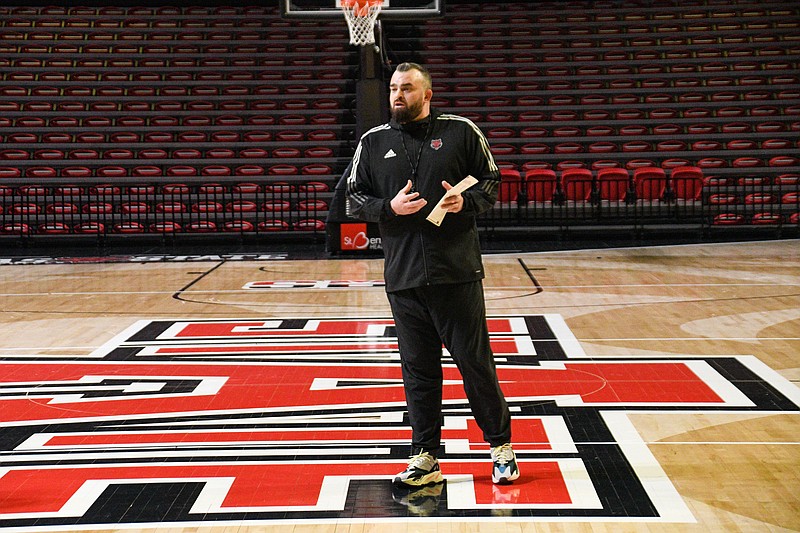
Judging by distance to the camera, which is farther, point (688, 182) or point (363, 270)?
point (688, 182)

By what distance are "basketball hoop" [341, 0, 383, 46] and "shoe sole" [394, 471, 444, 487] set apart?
8.20m

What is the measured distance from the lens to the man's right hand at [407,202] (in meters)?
3.59

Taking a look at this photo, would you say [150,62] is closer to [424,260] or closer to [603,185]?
[603,185]

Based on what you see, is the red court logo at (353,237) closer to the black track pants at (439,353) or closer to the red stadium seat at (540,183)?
the red stadium seat at (540,183)

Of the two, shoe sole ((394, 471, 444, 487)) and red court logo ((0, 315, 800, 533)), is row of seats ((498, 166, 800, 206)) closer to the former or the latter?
red court logo ((0, 315, 800, 533))

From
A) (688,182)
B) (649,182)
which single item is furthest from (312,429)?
(688,182)

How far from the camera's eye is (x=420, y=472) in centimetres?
378

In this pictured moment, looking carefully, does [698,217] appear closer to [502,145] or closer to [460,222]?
[502,145]

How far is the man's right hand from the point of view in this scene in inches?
141

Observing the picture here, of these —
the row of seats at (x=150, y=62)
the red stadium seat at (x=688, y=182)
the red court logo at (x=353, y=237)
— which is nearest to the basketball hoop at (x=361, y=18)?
the red court logo at (x=353, y=237)

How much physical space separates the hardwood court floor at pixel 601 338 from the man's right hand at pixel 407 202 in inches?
43.5

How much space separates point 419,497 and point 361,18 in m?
8.65

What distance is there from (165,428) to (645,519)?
2.43 metres

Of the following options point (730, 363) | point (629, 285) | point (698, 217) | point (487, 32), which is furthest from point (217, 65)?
point (730, 363)
